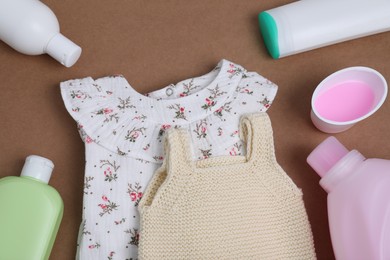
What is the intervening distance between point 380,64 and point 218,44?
25 centimetres

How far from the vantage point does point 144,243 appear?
595 mm

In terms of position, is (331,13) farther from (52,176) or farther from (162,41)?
(52,176)

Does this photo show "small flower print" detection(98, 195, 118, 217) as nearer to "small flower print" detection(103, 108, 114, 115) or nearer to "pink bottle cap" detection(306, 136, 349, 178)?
"small flower print" detection(103, 108, 114, 115)

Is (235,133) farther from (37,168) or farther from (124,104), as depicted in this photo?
(37,168)

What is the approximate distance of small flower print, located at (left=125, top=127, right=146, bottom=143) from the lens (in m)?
0.63

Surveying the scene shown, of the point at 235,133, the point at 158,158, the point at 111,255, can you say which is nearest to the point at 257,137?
the point at 235,133

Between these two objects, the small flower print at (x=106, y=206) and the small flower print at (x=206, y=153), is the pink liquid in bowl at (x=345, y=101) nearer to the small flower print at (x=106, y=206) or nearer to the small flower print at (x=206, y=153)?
the small flower print at (x=206, y=153)

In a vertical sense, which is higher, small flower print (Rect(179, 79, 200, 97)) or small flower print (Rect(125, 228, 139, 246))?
small flower print (Rect(179, 79, 200, 97))

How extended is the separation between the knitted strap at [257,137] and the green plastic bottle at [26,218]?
10.4 inches

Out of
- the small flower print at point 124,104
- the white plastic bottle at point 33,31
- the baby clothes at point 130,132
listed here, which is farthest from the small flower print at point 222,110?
the white plastic bottle at point 33,31

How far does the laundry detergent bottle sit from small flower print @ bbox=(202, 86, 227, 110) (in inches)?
5.8

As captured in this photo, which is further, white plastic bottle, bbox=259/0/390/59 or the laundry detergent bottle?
white plastic bottle, bbox=259/0/390/59

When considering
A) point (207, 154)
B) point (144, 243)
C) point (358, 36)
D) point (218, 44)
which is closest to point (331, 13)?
point (358, 36)

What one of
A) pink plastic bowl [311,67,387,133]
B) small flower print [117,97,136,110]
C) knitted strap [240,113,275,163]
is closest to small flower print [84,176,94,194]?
small flower print [117,97,136,110]
